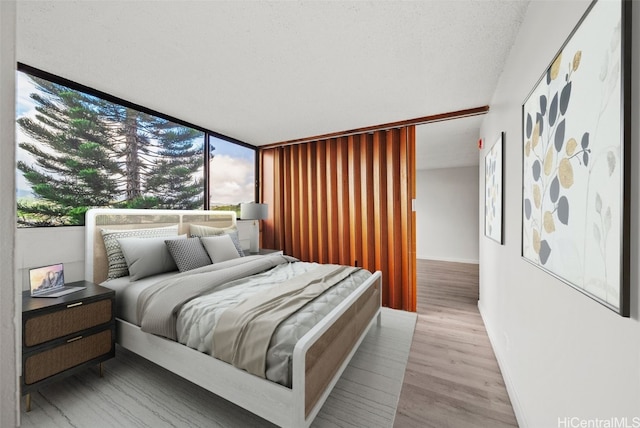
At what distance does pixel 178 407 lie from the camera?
66.1 inches

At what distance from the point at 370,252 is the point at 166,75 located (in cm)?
298

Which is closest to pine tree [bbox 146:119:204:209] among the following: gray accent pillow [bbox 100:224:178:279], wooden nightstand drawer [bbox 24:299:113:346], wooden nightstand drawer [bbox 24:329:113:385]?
gray accent pillow [bbox 100:224:178:279]

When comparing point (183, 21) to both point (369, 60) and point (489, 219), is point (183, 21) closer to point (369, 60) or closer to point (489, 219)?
point (369, 60)

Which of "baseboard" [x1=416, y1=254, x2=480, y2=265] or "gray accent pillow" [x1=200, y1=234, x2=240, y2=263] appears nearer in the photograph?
"gray accent pillow" [x1=200, y1=234, x2=240, y2=263]

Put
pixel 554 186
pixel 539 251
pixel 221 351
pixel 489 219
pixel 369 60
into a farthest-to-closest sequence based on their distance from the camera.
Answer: pixel 489 219 → pixel 369 60 → pixel 221 351 → pixel 539 251 → pixel 554 186

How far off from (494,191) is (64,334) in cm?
349

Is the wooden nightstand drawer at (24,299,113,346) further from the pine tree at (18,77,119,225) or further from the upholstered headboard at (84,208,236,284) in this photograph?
the pine tree at (18,77,119,225)

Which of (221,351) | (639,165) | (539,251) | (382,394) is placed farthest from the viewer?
(382,394)

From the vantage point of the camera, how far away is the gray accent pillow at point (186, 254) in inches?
98.1

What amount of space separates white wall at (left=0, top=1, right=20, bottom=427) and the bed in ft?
3.59

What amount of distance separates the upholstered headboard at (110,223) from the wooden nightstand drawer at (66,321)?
1.94 ft

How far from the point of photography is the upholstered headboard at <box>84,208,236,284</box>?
7.77 feet

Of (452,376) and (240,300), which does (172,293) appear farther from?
(452,376)

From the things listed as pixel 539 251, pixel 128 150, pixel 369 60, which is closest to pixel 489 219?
pixel 539 251
